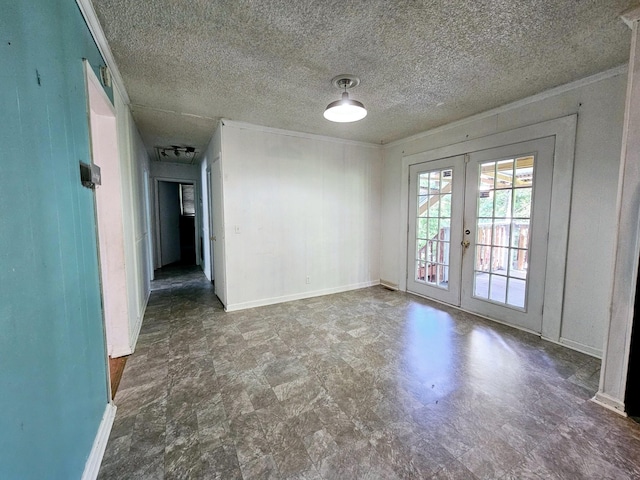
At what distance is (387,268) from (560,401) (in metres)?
3.04

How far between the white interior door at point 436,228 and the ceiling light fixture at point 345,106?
6.18 feet

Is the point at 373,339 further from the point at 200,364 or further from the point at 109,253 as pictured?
the point at 109,253

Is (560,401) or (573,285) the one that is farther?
(573,285)

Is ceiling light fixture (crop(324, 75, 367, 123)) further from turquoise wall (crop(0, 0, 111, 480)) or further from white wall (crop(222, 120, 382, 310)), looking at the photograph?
turquoise wall (crop(0, 0, 111, 480))

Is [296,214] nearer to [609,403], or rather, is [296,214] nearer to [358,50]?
[358,50]

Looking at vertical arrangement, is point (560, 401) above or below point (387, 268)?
below

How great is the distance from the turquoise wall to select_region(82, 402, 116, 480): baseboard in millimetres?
54

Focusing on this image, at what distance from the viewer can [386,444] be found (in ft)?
5.08

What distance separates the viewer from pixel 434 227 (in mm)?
4000

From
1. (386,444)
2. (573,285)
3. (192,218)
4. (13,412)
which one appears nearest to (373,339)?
(386,444)

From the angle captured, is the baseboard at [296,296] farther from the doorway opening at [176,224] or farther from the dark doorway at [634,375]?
the doorway opening at [176,224]

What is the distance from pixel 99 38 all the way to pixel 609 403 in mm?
4268

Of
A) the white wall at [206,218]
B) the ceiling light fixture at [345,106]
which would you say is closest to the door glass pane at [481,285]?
the ceiling light fixture at [345,106]

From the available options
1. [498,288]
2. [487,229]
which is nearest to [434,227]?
[487,229]
